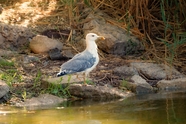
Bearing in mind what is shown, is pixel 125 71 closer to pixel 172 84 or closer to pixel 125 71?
pixel 125 71

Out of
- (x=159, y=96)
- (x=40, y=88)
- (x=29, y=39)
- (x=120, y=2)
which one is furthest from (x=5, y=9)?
(x=159, y=96)

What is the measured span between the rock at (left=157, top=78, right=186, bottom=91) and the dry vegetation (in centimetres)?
103

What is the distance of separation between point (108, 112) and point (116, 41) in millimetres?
3391

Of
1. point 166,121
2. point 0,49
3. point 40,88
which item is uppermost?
point 0,49

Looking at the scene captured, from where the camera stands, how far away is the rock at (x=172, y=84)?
8422 mm

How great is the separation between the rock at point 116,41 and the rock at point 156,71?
2.49 feet

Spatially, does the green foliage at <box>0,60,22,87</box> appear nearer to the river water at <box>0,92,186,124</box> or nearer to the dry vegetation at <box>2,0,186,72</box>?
the river water at <box>0,92,186,124</box>

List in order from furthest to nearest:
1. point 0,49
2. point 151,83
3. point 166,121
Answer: point 0,49
point 151,83
point 166,121

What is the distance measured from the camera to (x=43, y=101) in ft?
24.3

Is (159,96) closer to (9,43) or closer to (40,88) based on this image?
(40,88)

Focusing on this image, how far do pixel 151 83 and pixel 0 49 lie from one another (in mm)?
3001

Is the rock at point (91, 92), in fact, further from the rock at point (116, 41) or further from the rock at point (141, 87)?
the rock at point (116, 41)

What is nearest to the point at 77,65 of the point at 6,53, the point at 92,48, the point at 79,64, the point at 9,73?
the point at 79,64

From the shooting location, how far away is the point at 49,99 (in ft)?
24.5
